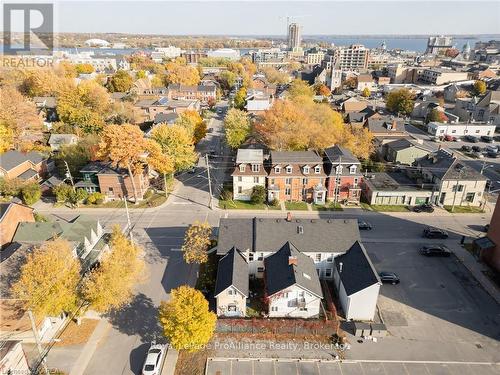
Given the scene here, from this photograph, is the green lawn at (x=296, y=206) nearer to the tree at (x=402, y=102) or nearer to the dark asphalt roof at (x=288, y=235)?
the dark asphalt roof at (x=288, y=235)

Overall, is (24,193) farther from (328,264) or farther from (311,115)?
(311,115)

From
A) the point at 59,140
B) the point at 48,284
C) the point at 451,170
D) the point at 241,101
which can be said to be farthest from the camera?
the point at 241,101

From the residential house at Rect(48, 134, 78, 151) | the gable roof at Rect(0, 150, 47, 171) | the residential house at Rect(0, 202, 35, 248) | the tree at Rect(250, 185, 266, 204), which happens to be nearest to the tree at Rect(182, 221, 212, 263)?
the tree at Rect(250, 185, 266, 204)

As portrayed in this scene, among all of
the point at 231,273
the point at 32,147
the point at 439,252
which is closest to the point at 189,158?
the point at 231,273

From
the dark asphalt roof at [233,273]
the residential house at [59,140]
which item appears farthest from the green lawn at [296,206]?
the residential house at [59,140]

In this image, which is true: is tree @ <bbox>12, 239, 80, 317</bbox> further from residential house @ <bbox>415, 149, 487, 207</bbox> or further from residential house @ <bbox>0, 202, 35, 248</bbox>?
residential house @ <bbox>415, 149, 487, 207</bbox>

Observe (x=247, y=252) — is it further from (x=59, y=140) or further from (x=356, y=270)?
(x=59, y=140)

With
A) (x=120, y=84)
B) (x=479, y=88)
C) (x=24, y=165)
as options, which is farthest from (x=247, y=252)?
(x=479, y=88)
